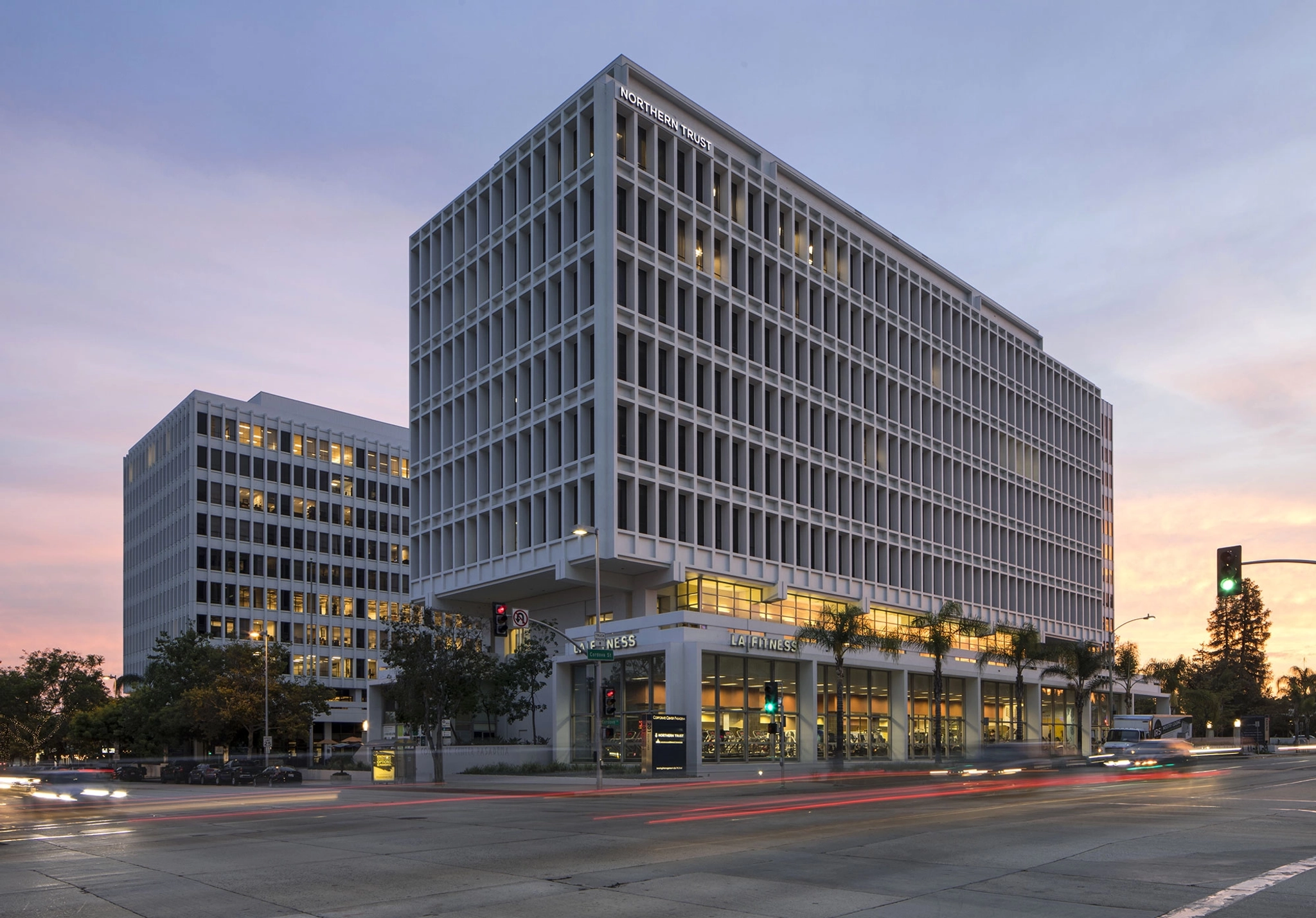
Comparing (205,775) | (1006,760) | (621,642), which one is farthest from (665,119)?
(205,775)

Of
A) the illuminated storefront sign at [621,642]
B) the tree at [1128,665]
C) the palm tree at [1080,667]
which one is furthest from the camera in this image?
the tree at [1128,665]

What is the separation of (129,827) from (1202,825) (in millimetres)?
24073

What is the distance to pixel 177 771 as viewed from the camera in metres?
74.4

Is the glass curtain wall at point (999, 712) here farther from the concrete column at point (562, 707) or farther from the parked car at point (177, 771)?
the parked car at point (177, 771)

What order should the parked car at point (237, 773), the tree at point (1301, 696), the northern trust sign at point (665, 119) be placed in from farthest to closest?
the tree at point (1301, 696) < the northern trust sign at point (665, 119) < the parked car at point (237, 773)

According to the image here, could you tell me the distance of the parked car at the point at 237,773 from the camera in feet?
212

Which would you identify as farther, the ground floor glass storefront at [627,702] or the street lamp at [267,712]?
the street lamp at [267,712]

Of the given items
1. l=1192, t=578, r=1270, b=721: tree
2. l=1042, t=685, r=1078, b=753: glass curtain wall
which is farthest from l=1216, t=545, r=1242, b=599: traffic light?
l=1192, t=578, r=1270, b=721: tree

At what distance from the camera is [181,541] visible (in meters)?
118

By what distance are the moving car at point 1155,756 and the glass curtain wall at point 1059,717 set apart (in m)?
37.7

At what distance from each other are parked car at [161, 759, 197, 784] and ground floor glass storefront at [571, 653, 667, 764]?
27.1m

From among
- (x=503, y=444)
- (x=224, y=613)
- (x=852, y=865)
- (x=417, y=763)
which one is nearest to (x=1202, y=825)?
(x=852, y=865)

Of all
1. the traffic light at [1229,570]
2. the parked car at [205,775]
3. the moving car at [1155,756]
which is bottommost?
the parked car at [205,775]

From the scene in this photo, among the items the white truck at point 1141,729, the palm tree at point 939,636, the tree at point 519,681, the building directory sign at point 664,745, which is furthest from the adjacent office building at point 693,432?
the white truck at point 1141,729
